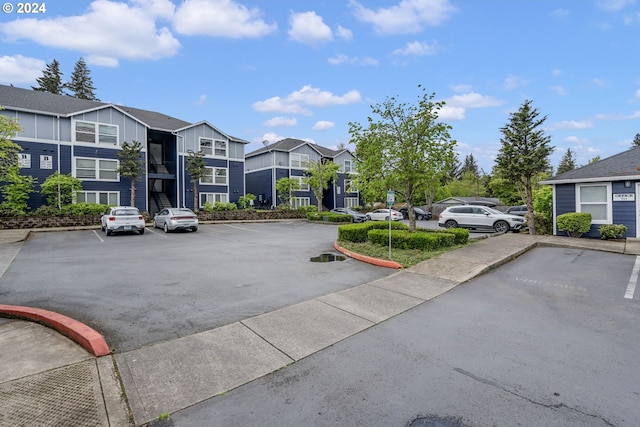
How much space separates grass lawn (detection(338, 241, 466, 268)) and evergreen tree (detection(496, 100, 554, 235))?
21.7 feet

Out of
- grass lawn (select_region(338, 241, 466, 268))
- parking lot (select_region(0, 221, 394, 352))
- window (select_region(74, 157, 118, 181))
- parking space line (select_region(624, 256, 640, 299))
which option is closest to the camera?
parking lot (select_region(0, 221, 394, 352))

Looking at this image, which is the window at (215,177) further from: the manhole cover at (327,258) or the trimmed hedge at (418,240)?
the trimmed hedge at (418,240)

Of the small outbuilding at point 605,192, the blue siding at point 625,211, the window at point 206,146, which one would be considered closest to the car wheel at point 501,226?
the small outbuilding at point 605,192

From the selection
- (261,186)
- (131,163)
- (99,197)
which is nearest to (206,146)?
(131,163)

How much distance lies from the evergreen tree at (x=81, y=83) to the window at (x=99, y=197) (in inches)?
1553

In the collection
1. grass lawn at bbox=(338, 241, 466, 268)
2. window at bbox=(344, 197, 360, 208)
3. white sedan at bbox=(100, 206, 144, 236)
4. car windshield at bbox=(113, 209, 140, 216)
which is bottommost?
grass lawn at bbox=(338, 241, 466, 268)

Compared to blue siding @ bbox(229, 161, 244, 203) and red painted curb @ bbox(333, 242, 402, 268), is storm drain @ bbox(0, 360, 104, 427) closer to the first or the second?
red painted curb @ bbox(333, 242, 402, 268)

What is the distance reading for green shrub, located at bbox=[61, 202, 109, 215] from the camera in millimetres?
20562

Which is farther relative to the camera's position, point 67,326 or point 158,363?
point 67,326

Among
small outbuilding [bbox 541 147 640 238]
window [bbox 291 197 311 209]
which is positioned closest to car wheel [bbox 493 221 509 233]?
small outbuilding [bbox 541 147 640 238]

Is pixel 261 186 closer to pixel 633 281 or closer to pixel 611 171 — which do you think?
pixel 611 171

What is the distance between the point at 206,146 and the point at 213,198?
490cm

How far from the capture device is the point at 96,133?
2352 cm

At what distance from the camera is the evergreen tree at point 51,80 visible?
48.2 metres
